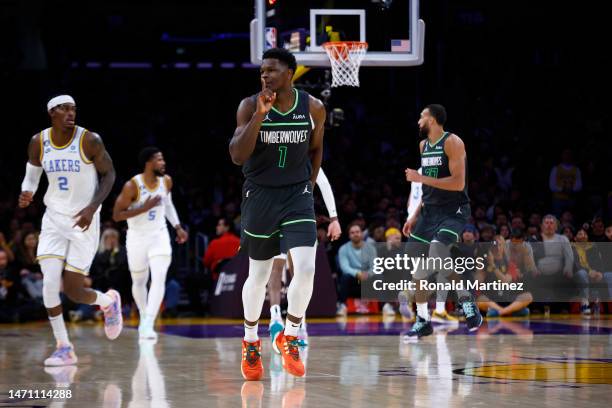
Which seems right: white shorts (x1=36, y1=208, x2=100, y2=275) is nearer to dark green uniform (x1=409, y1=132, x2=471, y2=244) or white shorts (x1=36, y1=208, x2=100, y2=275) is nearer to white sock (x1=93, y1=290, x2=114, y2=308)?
white sock (x1=93, y1=290, x2=114, y2=308)

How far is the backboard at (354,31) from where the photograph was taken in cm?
1230

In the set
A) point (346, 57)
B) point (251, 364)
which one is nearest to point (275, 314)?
point (251, 364)

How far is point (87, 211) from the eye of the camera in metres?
8.39

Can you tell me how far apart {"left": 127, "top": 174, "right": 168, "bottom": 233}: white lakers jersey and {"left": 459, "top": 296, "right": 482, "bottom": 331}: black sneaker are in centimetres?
379

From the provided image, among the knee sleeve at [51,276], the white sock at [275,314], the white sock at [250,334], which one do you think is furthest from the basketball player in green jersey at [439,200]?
the knee sleeve at [51,276]

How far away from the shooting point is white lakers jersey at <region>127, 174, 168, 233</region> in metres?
11.9

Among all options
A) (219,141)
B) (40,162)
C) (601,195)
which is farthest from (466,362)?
(219,141)

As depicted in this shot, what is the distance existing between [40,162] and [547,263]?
8.52m

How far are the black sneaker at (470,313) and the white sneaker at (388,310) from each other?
16.5 ft

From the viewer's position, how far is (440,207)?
33.4 ft

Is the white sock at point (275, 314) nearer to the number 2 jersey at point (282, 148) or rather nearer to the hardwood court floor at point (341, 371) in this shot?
the hardwood court floor at point (341, 371)

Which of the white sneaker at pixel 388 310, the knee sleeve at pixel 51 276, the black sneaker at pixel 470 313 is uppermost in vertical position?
the knee sleeve at pixel 51 276

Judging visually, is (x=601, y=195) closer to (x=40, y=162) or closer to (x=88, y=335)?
(x=88, y=335)

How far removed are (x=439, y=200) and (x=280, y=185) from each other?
3.58 m
